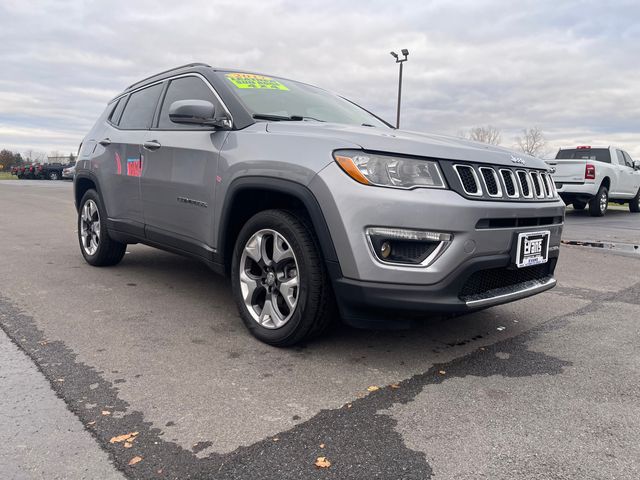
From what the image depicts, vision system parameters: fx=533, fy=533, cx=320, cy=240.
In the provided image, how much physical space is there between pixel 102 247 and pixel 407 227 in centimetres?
358

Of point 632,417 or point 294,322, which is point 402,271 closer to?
point 294,322

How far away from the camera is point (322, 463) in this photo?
1960 mm

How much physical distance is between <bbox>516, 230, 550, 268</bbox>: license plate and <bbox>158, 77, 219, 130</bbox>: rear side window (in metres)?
2.13

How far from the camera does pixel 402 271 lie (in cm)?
262

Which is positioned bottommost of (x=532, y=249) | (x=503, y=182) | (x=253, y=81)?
(x=532, y=249)

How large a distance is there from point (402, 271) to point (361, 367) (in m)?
0.62

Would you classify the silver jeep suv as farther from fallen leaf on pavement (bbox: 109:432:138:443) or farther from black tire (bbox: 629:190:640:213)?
black tire (bbox: 629:190:640:213)

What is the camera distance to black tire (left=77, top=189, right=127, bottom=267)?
5043mm

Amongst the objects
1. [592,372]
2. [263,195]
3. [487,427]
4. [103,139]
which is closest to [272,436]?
[487,427]

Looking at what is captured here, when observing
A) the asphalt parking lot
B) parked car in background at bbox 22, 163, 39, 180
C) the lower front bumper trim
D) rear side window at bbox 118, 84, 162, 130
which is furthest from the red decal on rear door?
parked car in background at bbox 22, 163, 39, 180

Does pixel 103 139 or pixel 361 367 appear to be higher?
pixel 103 139

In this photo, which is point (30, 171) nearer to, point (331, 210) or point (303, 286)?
point (303, 286)

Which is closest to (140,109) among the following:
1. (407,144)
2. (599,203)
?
(407,144)

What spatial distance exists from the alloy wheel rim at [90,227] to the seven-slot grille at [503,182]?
375 centimetres
